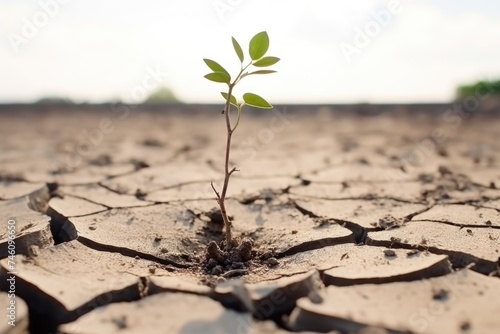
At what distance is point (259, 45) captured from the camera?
60.3 inches

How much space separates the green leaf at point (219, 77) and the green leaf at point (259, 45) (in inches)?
3.9

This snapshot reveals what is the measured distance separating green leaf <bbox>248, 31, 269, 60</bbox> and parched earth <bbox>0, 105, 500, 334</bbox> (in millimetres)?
643

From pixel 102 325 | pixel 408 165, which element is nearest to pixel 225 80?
pixel 102 325

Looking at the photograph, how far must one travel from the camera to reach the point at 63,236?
1.93 metres

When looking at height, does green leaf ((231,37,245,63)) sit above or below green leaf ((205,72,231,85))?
above

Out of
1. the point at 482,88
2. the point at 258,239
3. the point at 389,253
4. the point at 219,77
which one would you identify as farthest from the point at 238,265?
the point at 482,88

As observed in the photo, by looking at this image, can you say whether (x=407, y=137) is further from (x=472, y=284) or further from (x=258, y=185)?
(x=472, y=284)

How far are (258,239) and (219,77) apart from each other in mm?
645

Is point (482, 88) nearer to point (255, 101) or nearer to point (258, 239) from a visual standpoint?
point (258, 239)

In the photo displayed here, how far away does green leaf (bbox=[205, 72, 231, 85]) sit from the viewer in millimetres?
1509

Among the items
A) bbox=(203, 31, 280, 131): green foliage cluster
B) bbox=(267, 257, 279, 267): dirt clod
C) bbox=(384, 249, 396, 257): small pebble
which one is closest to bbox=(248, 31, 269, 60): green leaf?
bbox=(203, 31, 280, 131): green foliage cluster

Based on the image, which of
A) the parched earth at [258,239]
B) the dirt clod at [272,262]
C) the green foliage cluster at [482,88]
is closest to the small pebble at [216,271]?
the parched earth at [258,239]

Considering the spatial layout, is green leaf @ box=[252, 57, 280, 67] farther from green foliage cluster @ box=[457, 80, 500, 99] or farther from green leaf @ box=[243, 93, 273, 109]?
green foliage cluster @ box=[457, 80, 500, 99]

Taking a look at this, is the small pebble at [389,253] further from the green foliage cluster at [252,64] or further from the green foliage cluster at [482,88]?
the green foliage cluster at [482,88]
